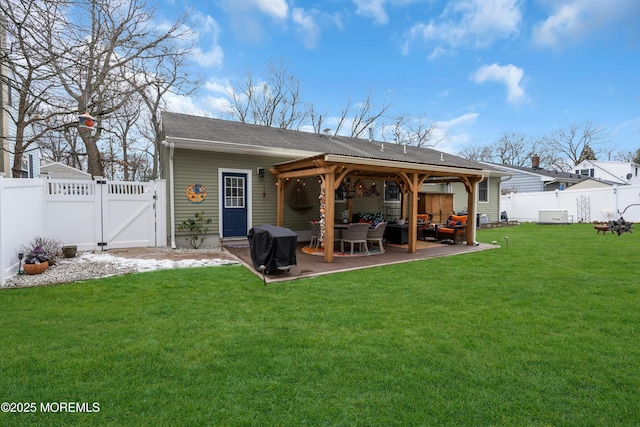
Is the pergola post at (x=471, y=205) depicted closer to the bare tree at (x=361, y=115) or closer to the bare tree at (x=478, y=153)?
the bare tree at (x=361, y=115)

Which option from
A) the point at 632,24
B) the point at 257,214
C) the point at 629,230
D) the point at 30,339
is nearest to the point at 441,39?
the point at 632,24

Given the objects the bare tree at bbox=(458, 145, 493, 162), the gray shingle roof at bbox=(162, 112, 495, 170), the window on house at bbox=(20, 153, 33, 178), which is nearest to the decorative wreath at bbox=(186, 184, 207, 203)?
the gray shingle roof at bbox=(162, 112, 495, 170)

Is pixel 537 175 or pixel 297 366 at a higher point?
pixel 537 175

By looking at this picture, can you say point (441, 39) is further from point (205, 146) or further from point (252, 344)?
point (252, 344)

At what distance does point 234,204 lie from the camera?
30.5 feet

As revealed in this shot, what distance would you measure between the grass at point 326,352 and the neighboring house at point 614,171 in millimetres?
29501

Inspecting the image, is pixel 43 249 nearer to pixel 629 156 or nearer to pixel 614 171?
pixel 614 171

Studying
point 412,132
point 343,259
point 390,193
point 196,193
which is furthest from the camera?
point 412,132

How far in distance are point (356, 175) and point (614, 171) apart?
2981 centimetres

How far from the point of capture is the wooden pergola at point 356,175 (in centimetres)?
691

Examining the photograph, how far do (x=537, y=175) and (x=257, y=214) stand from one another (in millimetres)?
21500

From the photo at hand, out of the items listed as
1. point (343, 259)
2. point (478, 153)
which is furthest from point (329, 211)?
point (478, 153)

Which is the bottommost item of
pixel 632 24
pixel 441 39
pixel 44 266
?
pixel 44 266

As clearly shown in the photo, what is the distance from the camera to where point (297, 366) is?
2658 millimetres
